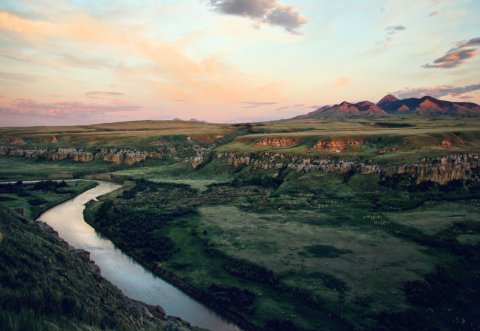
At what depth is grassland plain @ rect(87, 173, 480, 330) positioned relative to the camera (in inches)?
1656

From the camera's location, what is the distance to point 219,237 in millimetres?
67562

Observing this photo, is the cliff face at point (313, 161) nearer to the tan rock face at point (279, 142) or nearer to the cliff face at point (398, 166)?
the cliff face at point (398, 166)

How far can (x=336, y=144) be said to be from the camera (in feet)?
513

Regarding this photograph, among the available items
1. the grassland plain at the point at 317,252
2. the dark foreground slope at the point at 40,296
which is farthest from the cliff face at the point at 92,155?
the dark foreground slope at the point at 40,296

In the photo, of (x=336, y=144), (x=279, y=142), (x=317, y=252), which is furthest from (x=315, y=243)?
(x=279, y=142)

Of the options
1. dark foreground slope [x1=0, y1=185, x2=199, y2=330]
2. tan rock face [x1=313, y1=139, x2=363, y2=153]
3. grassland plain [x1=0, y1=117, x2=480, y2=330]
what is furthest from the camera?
tan rock face [x1=313, y1=139, x2=363, y2=153]

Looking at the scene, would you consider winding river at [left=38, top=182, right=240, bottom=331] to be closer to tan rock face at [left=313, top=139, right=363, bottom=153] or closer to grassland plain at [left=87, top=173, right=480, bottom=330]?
grassland plain at [left=87, top=173, right=480, bottom=330]

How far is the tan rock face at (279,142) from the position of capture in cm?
17400

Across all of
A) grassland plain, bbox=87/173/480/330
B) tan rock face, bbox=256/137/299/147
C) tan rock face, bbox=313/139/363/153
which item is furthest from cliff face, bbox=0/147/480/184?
tan rock face, bbox=256/137/299/147

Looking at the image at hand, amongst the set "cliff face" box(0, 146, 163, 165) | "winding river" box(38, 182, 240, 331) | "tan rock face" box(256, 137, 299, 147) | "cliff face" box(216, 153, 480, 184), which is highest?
"tan rock face" box(256, 137, 299, 147)

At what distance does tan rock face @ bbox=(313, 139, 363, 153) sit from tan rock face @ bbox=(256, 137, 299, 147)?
56.8ft

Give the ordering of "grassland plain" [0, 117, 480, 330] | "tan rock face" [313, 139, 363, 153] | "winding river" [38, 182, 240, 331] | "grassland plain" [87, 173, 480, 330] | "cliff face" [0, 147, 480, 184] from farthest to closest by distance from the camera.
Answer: "tan rock face" [313, 139, 363, 153] < "cliff face" [0, 147, 480, 184] < "winding river" [38, 182, 240, 331] < "grassland plain" [0, 117, 480, 330] < "grassland plain" [87, 173, 480, 330]

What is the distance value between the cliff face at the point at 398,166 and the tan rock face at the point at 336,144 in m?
18.8

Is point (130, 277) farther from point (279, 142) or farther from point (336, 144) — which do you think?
point (279, 142)
